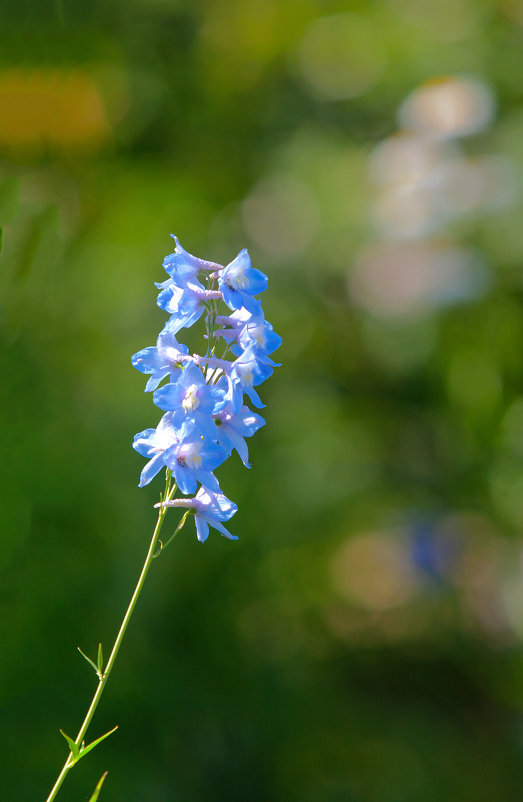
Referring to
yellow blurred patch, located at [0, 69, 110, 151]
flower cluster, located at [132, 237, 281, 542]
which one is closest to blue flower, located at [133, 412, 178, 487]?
flower cluster, located at [132, 237, 281, 542]

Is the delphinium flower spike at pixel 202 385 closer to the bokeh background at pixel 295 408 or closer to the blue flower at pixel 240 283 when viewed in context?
the blue flower at pixel 240 283

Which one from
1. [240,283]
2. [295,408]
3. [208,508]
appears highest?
[240,283]

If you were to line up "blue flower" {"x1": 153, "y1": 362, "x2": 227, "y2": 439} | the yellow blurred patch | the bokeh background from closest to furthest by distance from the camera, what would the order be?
1. "blue flower" {"x1": 153, "y1": 362, "x2": 227, "y2": 439}
2. the bokeh background
3. the yellow blurred patch

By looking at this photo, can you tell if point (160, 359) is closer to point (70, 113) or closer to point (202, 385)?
point (202, 385)

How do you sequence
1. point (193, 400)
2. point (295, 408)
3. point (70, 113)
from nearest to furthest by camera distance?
1. point (193, 400)
2. point (295, 408)
3. point (70, 113)

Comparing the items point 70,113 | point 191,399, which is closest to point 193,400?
point 191,399

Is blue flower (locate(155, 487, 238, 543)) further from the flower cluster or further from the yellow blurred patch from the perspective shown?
the yellow blurred patch
